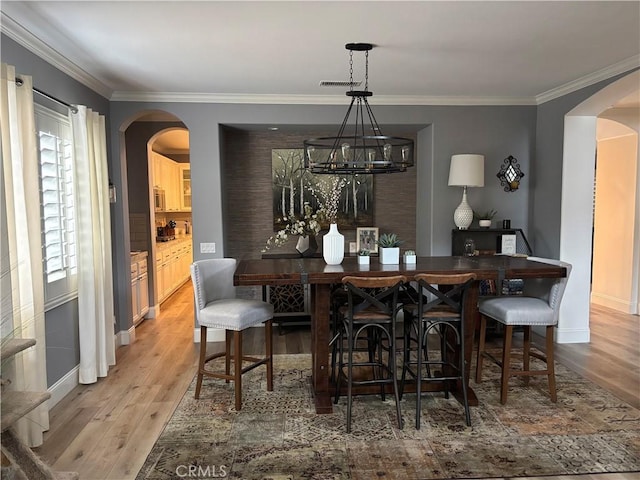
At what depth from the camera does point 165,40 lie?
125 inches

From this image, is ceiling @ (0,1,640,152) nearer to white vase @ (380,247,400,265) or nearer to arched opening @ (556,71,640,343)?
arched opening @ (556,71,640,343)

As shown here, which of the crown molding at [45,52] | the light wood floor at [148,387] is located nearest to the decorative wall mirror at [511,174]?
the light wood floor at [148,387]

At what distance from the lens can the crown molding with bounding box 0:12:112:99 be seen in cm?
277

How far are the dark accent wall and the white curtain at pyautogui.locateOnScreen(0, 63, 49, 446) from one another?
2675 millimetres

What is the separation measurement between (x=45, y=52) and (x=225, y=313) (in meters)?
2.24

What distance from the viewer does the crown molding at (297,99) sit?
15.5 ft

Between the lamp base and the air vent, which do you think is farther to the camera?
the lamp base

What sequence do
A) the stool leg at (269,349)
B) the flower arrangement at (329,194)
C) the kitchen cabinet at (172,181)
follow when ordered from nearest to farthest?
the stool leg at (269,349), the flower arrangement at (329,194), the kitchen cabinet at (172,181)

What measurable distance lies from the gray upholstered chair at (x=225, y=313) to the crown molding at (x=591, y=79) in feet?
11.6

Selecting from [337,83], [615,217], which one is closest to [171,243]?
[337,83]

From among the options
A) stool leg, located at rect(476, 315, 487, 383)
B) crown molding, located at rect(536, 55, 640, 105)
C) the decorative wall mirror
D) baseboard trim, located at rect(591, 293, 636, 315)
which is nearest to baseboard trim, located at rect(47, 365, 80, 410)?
stool leg, located at rect(476, 315, 487, 383)

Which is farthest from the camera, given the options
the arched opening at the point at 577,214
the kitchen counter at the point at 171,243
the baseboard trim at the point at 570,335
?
the kitchen counter at the point at 171,243

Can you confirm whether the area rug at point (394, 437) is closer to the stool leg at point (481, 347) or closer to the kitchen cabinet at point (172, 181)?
the stool leg at point (481, 347)

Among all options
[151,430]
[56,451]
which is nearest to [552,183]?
[151,430]
